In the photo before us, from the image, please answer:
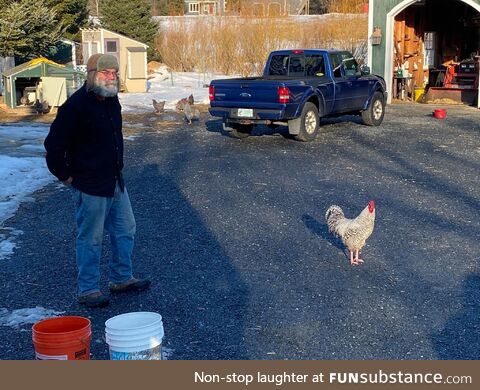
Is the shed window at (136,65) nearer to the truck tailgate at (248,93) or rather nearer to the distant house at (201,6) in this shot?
the truck tailgate at (248,93)

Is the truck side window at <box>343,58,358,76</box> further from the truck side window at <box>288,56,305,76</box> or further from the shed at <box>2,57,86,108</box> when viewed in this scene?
the shed at <box>2,57,86,108</box>

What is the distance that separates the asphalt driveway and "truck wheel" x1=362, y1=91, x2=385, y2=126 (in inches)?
165

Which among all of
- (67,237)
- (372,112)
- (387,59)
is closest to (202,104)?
(387,59)

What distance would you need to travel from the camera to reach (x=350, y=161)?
12.5 meters

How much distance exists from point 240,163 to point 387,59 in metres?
12.5

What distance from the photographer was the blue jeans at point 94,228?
565cm

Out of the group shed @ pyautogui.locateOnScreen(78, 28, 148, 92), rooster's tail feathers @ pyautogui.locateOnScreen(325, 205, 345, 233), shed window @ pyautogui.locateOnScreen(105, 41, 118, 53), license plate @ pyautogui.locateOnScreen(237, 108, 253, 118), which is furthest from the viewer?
shed window @ pyautogui.locateOnScreen(105, 41, 118, 53)

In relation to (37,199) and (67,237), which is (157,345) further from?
(37,199)

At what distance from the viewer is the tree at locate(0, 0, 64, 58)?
22141mm

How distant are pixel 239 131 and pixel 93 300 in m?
10.3

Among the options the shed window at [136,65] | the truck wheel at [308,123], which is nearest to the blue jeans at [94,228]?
the truck wheel at [308,123]

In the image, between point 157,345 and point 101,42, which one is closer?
point 157,345

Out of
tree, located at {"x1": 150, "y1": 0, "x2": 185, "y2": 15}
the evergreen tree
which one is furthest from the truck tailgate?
tree, located at {"x1": 150, "y1": 0, "x2": 185, "y2": 15}

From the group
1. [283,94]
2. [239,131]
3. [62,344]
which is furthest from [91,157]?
[239,131]
